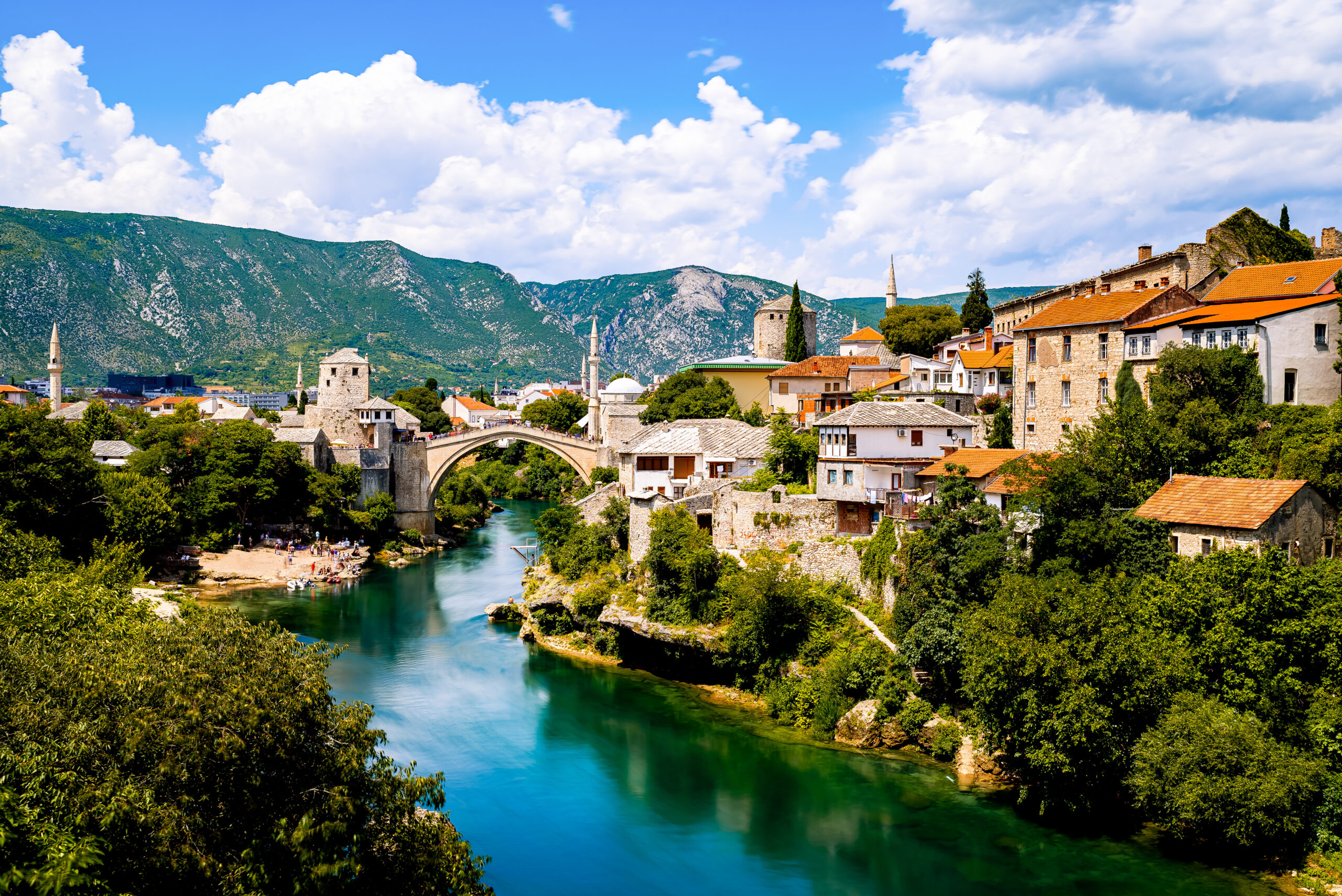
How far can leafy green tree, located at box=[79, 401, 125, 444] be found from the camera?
2255 inches

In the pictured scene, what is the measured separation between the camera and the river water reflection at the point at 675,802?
19.0m

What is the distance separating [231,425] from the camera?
171 ft

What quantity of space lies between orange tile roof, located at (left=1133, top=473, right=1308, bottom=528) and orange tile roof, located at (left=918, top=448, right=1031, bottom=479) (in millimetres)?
4766

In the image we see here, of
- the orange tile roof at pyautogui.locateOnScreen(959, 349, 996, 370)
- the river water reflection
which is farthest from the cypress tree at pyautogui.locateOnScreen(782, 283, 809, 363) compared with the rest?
the river water reflection

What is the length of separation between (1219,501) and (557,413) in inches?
2829

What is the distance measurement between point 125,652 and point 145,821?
3945 millimetres

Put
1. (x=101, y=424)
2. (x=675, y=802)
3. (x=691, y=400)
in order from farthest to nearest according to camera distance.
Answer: (x=101, y=424), (x=691, y=400), (x=675, y=802)

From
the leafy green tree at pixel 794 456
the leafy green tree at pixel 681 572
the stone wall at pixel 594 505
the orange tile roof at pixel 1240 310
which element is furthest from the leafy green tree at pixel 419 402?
the orange tile roof at pixel 1240 310

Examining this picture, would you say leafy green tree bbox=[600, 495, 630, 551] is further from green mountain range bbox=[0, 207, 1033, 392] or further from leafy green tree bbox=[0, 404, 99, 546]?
green mountain range bbox=[0, 207, 1033, 392]

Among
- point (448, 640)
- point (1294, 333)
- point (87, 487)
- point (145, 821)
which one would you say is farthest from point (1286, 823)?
point (87, 487)

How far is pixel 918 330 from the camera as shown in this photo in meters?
55.1

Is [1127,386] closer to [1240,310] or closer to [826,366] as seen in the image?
[1240,310]

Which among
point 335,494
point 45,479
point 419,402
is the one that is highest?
point 419,402

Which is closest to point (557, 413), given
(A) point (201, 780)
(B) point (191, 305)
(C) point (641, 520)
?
(C) point (641, 520)
